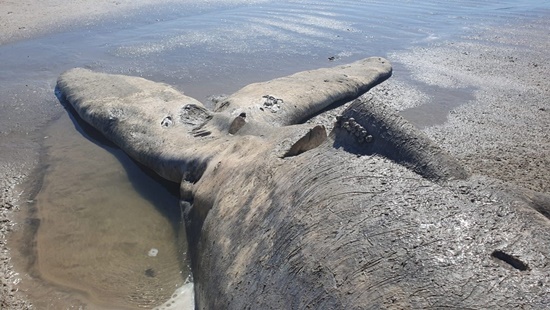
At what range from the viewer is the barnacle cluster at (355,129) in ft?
10.4

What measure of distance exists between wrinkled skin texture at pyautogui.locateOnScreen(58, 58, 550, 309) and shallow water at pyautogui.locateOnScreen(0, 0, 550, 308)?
61cm

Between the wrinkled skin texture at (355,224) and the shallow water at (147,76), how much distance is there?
2.02ft

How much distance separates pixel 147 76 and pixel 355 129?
559 centimetres

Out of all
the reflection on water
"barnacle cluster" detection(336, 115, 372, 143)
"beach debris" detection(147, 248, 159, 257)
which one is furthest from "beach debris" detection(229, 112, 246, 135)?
"barnacle cluster" detection(336, 115, 372, 143)

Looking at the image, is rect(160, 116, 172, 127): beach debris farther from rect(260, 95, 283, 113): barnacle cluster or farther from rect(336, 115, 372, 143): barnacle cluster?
rect(336, 115, 372, 143): barnacle cluster

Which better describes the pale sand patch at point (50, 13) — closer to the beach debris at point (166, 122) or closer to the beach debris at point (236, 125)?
the beach debris at point (166, 122)

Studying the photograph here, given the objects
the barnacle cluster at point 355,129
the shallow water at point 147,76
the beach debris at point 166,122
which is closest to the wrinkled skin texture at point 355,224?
the barnacle cluster at point 355,129

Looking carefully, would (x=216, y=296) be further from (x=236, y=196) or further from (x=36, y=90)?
(x=36, y=90)

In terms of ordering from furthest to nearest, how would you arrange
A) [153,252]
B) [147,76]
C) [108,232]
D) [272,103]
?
[147,76], [272,103], [108,232], [153,252]

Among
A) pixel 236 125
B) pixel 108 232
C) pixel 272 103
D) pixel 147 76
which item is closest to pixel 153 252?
pixel 108 232

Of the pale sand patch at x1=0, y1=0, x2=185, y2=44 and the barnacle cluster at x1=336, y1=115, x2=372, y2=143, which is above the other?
the barnacle cluster at x1=336, y1=115, x2=372, y2=143

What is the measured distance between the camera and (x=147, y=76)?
318 inches

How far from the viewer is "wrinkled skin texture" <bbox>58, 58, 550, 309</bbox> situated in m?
2.10

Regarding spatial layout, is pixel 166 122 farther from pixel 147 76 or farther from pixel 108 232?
pixel 147 76
